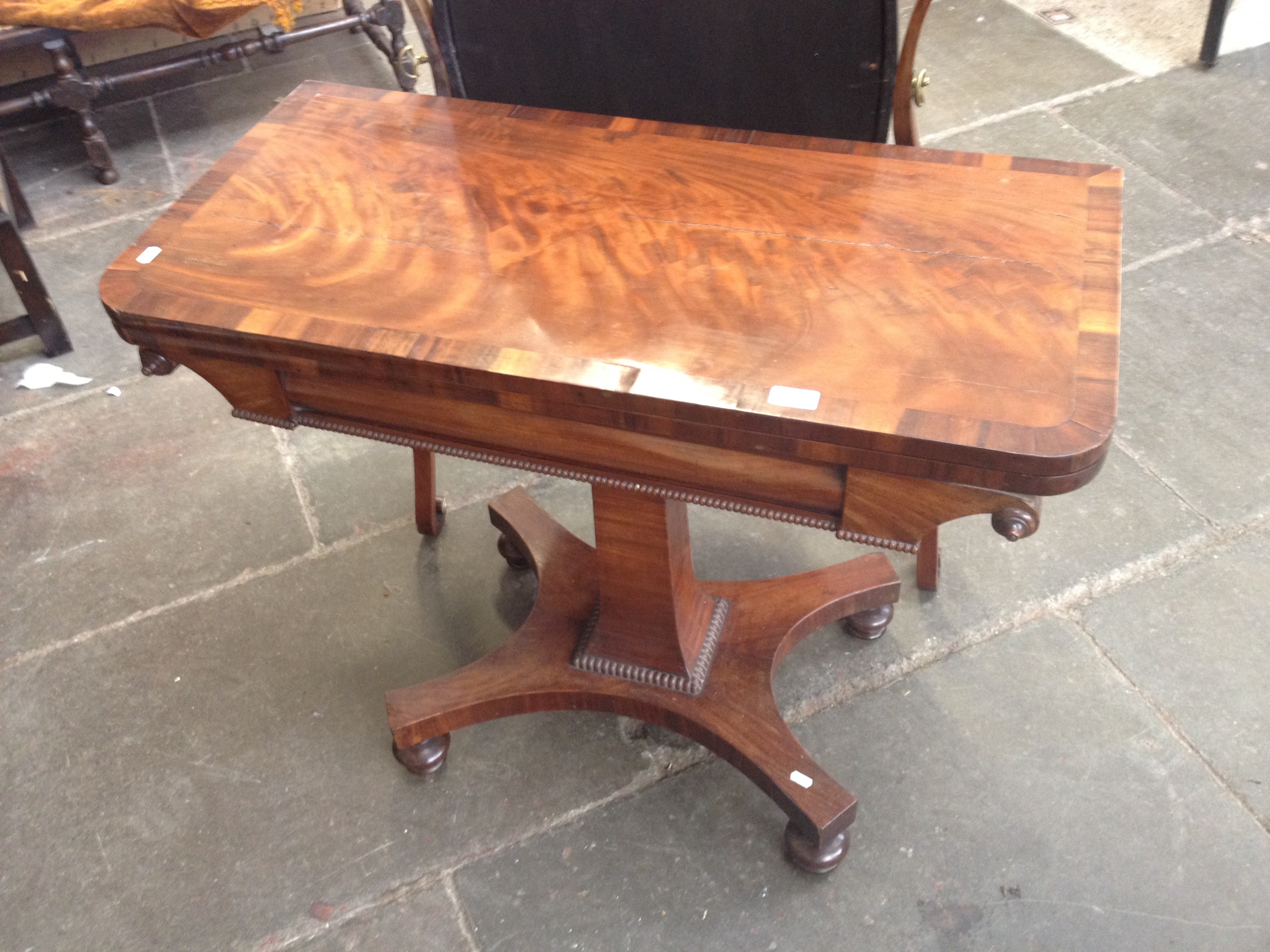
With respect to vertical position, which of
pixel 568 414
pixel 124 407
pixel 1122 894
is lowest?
pixel 1122 894

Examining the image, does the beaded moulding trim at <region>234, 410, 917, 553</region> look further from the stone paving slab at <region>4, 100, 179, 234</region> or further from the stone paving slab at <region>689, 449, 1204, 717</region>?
the stone paving slab at <region>4, 100, 179, 234</region>

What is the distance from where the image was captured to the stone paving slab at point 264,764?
158 cm

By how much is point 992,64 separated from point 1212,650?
2.24 metres

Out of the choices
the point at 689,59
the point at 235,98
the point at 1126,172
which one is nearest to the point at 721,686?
the point at 689,59

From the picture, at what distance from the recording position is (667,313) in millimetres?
1131

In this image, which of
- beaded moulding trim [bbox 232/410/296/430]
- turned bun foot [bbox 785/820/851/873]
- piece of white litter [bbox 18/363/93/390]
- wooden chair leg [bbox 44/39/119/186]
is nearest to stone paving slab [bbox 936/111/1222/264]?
turned bun foot [bbox 785/820/851/873]

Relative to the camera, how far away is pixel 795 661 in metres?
1.83

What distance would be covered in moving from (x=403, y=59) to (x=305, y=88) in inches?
10.7

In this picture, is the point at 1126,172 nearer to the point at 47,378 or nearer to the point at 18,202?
the point at 47,378

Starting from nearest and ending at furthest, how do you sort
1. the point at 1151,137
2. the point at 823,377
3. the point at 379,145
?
1. the point at 823,377
2. the point at 379,145
3. the point at 1151,137

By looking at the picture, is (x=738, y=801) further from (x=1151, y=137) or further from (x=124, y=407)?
(x=1151, y=137)

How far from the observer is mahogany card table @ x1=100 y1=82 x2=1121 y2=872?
1029 mm

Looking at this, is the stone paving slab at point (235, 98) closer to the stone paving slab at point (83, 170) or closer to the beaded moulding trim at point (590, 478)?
the stone paving slab at point (83, 170)

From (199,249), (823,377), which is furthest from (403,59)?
(823,377)
